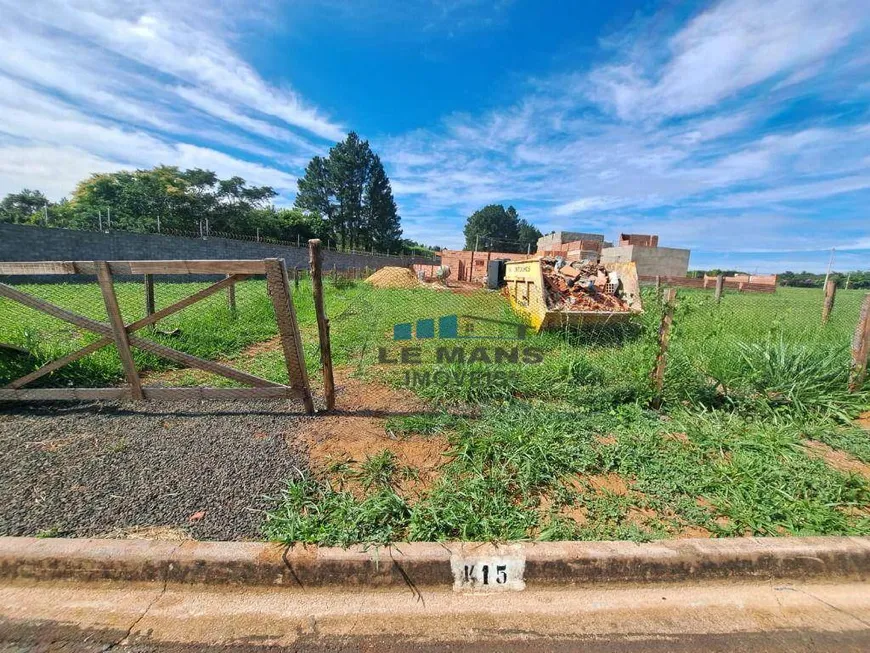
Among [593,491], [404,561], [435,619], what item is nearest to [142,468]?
[404,561]

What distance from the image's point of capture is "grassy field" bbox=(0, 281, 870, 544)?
200 centimetres

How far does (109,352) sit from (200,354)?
0.96 m

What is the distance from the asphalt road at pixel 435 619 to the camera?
1466 millimetres

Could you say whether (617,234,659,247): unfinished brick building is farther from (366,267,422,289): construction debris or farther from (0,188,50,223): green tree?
(0,188,50,223): green tree

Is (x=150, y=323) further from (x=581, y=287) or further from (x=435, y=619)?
(x=581, y=287)

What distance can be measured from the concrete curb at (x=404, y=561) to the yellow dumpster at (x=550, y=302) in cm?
397

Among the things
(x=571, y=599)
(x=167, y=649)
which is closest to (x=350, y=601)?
(x=167, y=649)

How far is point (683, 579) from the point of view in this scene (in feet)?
5.84

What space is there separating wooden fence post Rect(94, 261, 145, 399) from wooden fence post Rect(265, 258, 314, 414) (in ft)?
4.24

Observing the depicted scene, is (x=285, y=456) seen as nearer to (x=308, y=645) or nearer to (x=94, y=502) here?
(x=94, y=502)

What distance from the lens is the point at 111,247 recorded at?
1445cm

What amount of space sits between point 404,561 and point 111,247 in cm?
1912

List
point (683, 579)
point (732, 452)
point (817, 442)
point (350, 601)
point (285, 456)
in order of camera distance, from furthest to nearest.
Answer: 1. point (817, 442)
2. point (732, 452)
3. point (285, 456)
4. point (683, 579)
5. point (350, 601)

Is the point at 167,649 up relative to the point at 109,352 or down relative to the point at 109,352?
down
